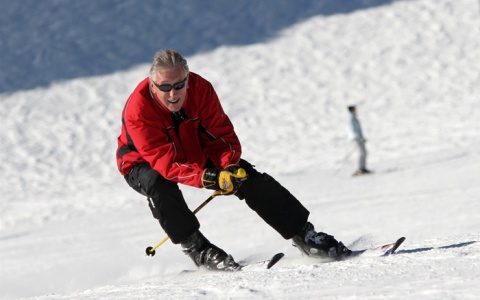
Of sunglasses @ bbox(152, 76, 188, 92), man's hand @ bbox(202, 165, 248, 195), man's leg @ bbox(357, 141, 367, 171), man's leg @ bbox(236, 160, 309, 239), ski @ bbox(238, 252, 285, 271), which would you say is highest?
man's leg @ bbox(357, 141, 367, 171)

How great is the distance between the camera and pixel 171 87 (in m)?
4.57

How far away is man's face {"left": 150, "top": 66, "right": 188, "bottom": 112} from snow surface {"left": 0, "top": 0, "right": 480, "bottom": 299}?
3.30 feet

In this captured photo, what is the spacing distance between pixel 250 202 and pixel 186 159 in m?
0.46

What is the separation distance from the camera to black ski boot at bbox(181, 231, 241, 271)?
5.04 m

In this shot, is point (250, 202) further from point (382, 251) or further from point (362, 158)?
point (362, 158)

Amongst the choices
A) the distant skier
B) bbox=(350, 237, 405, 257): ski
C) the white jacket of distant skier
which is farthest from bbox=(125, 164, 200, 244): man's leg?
the white jacket of distant skier

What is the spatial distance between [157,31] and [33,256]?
1150cm

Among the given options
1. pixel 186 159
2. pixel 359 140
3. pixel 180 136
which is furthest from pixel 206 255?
pixel 359 140

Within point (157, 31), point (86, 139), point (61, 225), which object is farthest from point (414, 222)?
point (157, 31)

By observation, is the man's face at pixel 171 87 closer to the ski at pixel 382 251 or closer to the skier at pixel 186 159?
the skier at pixel 186 159

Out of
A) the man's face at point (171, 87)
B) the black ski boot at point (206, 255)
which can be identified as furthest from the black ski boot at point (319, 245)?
the man's face at point (171, 87)

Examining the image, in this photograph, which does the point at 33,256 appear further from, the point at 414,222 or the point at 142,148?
the point at 142,148

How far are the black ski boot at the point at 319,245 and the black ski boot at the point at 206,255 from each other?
1.46 ft

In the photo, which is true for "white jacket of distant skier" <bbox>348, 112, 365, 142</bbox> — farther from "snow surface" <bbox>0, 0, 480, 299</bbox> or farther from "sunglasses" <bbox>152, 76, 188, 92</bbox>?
"sunglasses" <bbox>152, 76, 188, 92</bbox>
